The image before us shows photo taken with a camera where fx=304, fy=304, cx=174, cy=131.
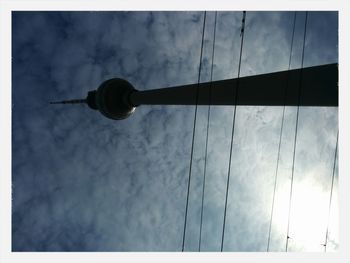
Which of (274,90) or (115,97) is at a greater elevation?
(274,90)

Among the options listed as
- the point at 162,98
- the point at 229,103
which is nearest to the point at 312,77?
the point at 229,103

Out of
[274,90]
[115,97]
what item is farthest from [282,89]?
[115,97]

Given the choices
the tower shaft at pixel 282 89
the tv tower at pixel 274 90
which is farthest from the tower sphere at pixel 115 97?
the tower shaft at pixel 282 89

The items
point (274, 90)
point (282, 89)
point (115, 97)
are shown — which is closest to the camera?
point (282, 89)

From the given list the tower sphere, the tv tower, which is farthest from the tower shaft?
the tower sphere

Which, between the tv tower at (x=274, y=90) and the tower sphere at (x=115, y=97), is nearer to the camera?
the tv tower at (x=274, y=90)

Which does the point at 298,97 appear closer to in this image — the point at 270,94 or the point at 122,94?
the point at 270,94

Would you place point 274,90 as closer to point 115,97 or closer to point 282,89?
point 282,89

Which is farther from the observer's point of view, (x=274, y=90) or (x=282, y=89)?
(x=274, y=90)

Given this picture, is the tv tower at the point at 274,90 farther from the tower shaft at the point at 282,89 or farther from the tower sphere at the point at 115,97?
the tower sphere at the point at 115,97
